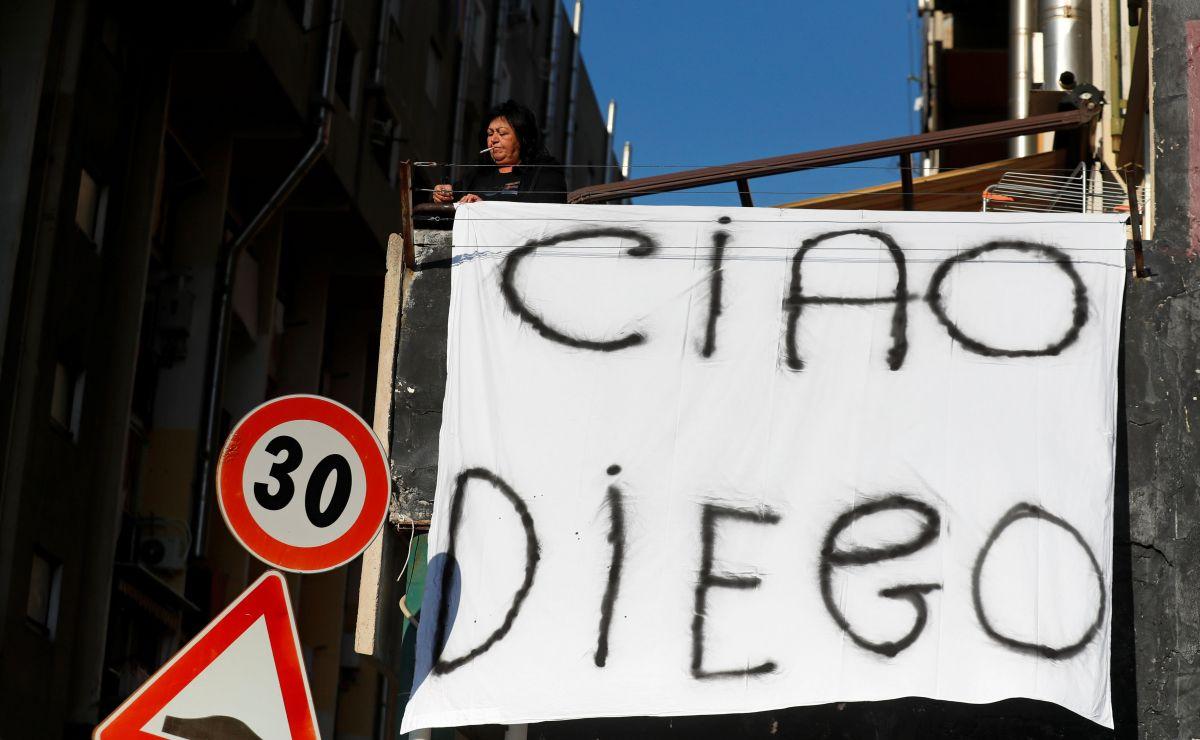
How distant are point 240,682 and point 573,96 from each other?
3484 cm

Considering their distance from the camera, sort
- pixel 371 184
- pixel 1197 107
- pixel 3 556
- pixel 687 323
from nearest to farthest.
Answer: pixel 687 323 → pixel 1197 107 → pixel 3 556 → pixel 371 184

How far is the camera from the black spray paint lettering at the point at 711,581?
25.8ft

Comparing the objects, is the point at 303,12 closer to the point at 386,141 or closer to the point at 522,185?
the point at 386,141

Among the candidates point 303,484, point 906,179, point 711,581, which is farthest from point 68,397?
point 303,484

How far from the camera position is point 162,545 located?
65.7 ft

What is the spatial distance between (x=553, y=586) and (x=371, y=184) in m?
18.2

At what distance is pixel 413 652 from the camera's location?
29.9ft

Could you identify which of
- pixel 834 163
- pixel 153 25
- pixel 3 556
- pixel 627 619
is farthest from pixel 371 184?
pixel 627 619

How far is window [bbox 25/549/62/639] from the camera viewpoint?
Answer: 16828 millimetres

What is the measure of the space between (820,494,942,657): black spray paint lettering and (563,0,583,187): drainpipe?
1202 inches

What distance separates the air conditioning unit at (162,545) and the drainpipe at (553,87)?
18665 millimetres

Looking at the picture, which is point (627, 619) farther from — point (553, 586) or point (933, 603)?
point (933, 603)

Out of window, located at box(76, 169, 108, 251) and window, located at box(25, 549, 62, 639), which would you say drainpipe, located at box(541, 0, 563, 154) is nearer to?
window, located at box(76, 169, 108, 251)

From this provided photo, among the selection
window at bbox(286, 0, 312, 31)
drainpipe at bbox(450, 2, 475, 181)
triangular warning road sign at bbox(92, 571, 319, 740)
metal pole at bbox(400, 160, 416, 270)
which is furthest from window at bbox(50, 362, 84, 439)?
drainpipe at bbox(450, 2, 475, 181)
